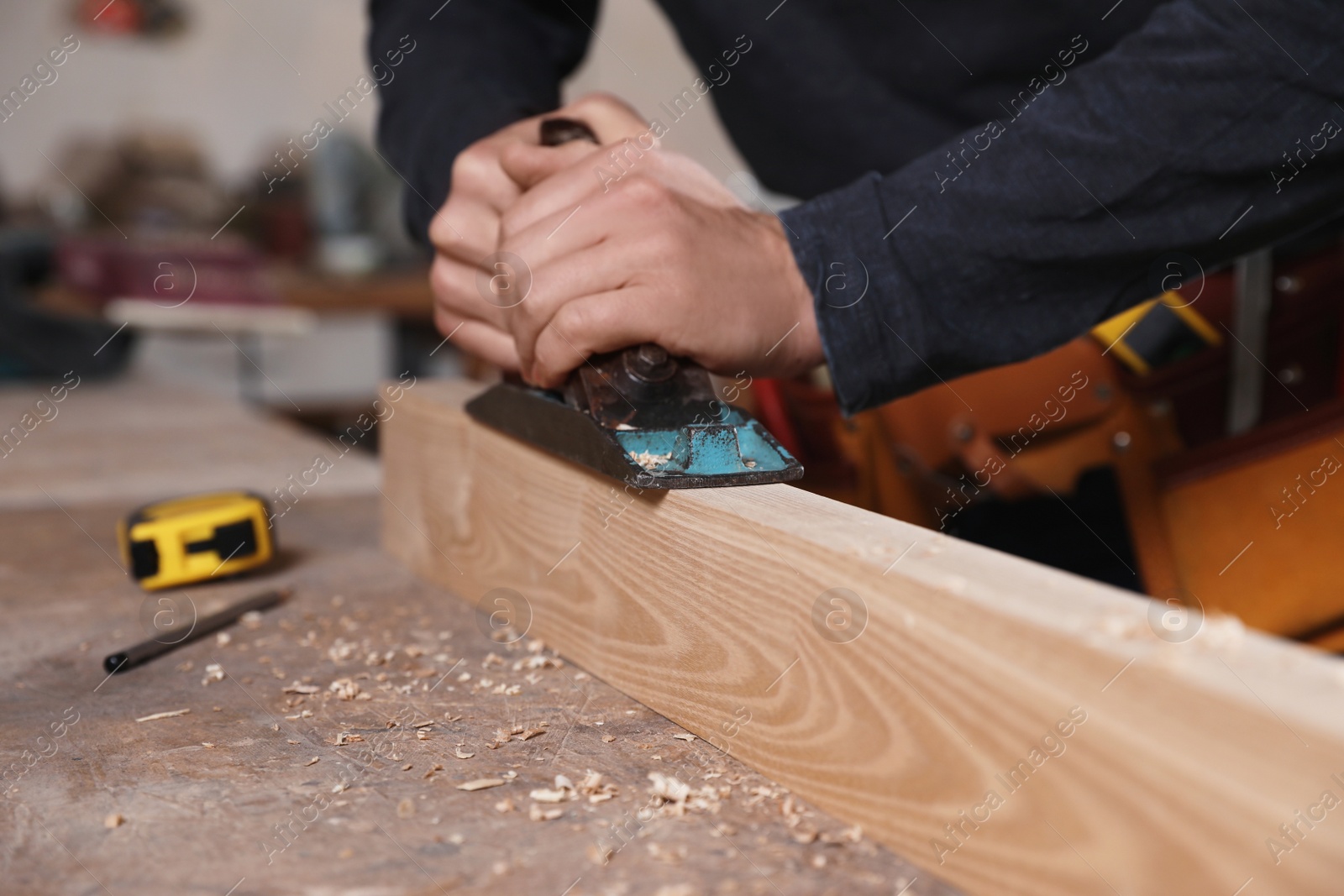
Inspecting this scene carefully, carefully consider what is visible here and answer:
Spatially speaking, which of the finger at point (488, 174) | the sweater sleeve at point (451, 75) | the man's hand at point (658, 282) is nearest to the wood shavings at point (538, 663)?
the man's hand at point (658, 282)

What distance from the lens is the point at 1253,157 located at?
74 centimetres

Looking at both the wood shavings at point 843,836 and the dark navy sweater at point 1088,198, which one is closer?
the wood shavings at point 843,836

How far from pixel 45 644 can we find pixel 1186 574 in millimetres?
1100

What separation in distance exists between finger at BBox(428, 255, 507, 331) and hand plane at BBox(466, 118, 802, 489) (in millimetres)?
167

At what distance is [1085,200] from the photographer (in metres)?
0.76

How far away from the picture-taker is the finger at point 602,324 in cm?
77

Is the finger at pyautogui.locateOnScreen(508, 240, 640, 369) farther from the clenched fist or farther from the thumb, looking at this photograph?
the thumb

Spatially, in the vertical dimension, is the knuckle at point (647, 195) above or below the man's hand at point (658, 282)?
above

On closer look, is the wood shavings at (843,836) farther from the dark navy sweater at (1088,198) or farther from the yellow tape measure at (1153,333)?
the yellow tape measure at (1153,333)

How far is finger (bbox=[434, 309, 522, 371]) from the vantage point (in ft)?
3.30

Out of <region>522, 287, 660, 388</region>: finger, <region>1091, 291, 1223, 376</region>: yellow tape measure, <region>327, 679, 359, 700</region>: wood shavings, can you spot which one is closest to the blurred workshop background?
<region>1091, 291, 1223, 376</region>: yellow tape measure

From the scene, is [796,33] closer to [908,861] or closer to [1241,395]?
[1241,395]

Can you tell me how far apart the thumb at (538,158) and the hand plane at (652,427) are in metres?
0.21

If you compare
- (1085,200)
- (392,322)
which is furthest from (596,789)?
(392,322)
